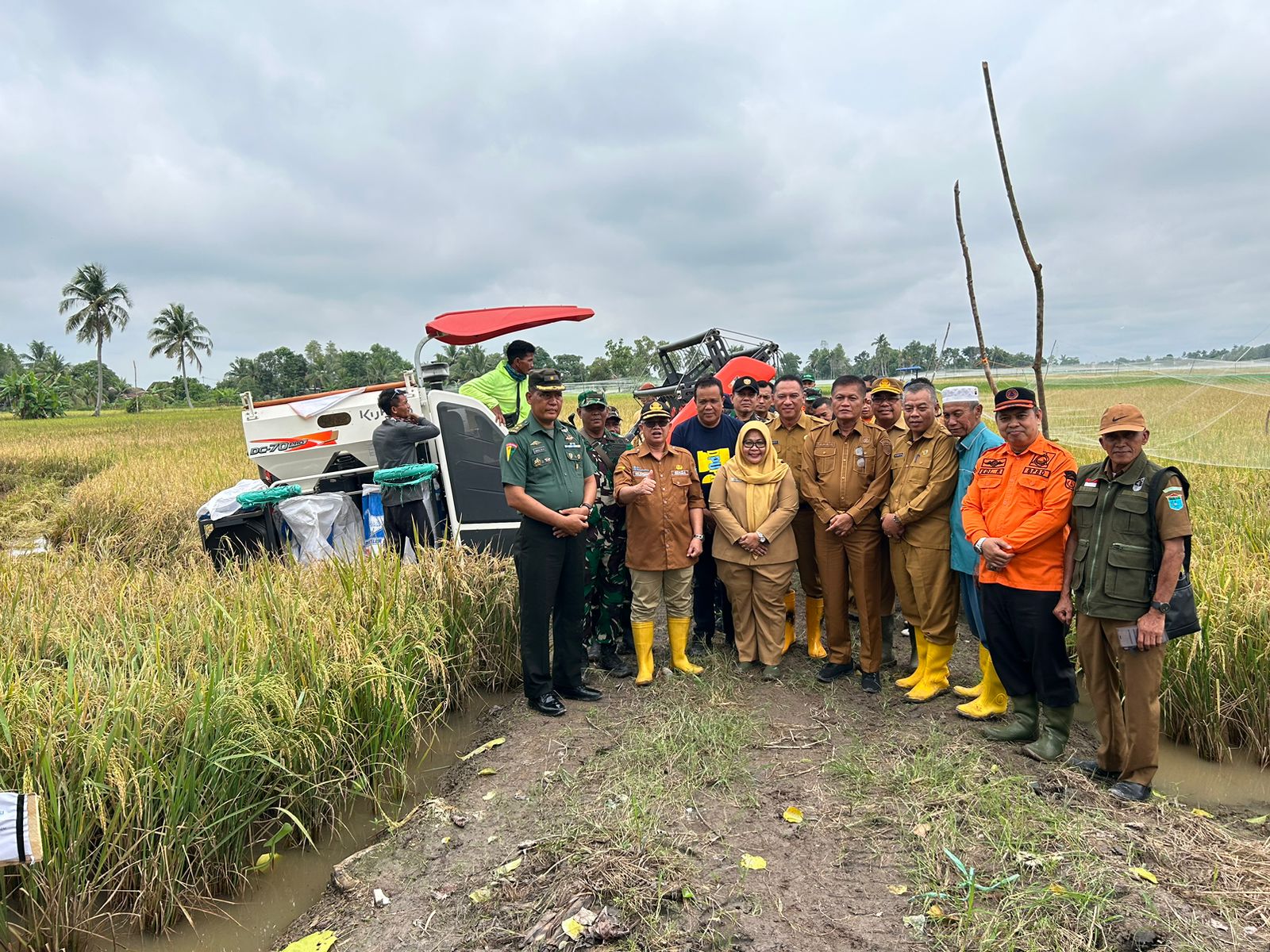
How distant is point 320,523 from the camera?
576cm

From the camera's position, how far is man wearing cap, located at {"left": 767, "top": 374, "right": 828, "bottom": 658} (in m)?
4.77

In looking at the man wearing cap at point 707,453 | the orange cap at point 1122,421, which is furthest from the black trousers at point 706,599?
the orange cap at point 1122,421

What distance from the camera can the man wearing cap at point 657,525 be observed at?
432 cm

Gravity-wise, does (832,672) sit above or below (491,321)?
below

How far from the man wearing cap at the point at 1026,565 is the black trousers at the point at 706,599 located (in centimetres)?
186

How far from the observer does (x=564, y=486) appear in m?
3.94

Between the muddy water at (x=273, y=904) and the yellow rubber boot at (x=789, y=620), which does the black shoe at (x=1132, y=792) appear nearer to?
the yellow rubber boot at (x=789, y=620)

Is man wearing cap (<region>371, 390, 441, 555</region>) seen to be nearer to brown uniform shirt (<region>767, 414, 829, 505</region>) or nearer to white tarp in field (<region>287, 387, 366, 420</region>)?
white tarp in field (<region>287, 387, 366, 420</region>)

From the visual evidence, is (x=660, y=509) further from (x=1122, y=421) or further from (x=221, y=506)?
(x=221, y=506)

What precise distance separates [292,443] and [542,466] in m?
3.49

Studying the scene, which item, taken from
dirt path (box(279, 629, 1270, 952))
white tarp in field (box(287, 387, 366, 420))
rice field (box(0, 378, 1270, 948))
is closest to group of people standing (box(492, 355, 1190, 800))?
dirt path (box(279, 629, 1270, 952))

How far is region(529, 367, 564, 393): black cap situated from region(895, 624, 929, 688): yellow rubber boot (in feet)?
8.47

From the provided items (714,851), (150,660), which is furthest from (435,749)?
(714,851)

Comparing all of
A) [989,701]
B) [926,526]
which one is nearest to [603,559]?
[926,526]
